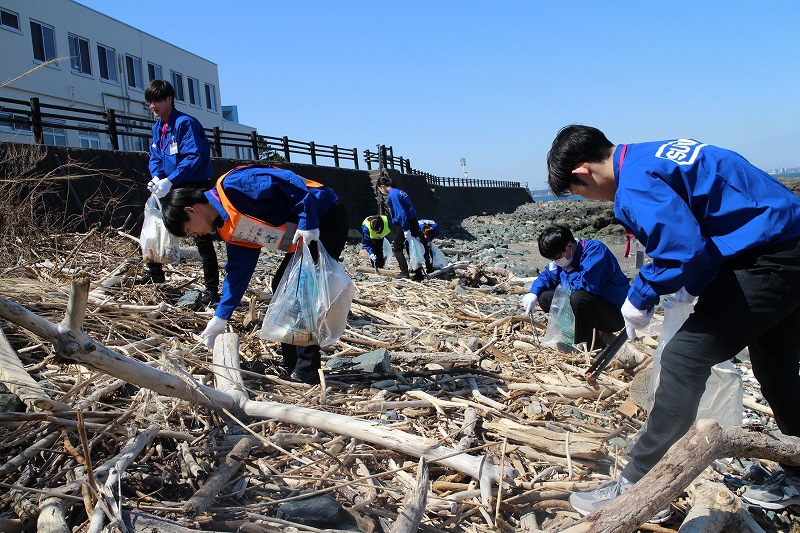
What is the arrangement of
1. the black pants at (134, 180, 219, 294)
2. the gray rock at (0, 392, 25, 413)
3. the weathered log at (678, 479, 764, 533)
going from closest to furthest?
1. the weathered log at (678, 479, 764, 533)
2. the gray rock at (0, 392, 25, 413)
3. the black pants at (134, 180, 219, 294)

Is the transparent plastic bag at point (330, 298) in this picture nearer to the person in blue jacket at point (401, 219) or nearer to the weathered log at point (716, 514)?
the weathered log at point (716, 514)

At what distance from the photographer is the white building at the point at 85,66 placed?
18.2m

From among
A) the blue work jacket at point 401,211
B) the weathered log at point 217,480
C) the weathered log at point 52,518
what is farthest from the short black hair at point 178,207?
the blue work jacket at point 401,211

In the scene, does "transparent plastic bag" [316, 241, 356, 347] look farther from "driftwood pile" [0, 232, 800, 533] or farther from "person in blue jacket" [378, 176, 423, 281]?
"person in blue jacket" [378, 176, 423, 281]

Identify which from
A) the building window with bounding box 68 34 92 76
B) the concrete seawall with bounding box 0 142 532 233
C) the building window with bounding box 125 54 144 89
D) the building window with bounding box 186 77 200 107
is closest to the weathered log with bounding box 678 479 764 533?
the concrete seawall with bounding box 0 142 532 233

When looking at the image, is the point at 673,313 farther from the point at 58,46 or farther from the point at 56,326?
the point at 58,46

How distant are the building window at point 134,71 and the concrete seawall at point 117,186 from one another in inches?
420

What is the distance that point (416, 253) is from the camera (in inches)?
358

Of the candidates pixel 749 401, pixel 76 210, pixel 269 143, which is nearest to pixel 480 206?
pixel 269 143

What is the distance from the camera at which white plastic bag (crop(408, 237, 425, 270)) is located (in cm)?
905

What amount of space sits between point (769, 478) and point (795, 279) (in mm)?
1049

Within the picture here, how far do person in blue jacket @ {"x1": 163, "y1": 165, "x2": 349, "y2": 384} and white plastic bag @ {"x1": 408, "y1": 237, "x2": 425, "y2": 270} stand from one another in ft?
16.7

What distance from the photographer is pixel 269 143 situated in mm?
17766

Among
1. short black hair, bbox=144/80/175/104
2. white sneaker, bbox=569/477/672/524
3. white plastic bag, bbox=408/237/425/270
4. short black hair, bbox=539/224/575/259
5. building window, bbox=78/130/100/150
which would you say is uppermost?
building window, bbox=78/130/100/150
